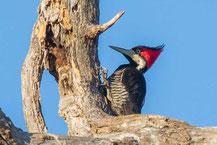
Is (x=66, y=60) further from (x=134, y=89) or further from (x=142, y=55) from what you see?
(x=142, y=55)

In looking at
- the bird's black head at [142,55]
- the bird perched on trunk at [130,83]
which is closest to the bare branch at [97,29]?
the bird perched on trunk at [130,83]

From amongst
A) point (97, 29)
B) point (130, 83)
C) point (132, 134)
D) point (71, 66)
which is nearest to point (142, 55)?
point (130, 83)

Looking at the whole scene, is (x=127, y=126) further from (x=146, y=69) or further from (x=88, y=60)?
(x=146, y=69)

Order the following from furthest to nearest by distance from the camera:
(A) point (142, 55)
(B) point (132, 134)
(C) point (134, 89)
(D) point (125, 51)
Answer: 1. (A) point (142, 55)
2. (D) point (125, 51)
3. (C) point (134, 89)
4. (B) point (132, 134)

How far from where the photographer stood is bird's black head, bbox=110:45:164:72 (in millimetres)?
7640

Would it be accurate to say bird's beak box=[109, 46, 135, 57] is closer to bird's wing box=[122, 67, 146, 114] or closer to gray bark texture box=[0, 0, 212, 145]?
bird's wing box=[122, 67, 146, 114]

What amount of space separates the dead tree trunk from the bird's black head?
189cm

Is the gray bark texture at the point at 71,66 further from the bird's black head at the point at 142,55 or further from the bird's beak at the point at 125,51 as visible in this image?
the bird's black head at the point at 142,55

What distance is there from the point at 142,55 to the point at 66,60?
2.41 metres

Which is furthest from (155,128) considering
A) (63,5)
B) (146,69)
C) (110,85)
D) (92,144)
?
(146,69)

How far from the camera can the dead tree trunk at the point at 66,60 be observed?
5285mm

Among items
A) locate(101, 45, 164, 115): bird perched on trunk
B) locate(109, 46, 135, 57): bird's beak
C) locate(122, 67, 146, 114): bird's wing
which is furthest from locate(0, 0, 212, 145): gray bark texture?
locate(109, 46, 135, 57): bird's beak

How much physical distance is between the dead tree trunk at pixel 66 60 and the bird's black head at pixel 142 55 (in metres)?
1.89

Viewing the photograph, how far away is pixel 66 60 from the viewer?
219 inches
